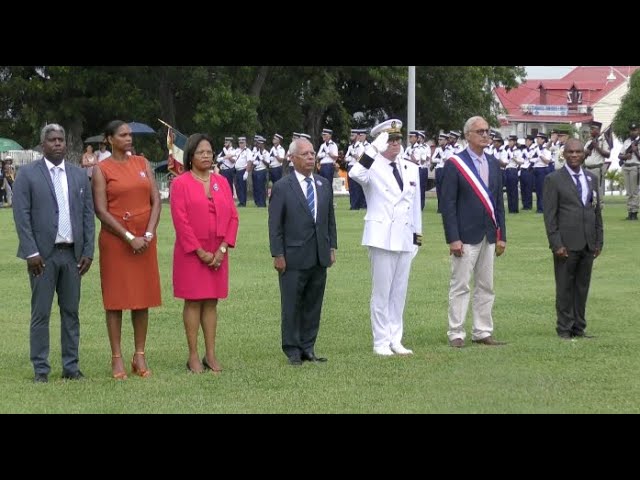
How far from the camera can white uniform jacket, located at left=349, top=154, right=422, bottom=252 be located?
12055mm

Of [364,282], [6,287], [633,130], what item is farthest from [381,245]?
[633,130]

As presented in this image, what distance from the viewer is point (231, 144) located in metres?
43.7

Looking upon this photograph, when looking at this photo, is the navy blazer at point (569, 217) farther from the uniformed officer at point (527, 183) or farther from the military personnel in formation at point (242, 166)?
the military personnel in formation at point (242, 166)

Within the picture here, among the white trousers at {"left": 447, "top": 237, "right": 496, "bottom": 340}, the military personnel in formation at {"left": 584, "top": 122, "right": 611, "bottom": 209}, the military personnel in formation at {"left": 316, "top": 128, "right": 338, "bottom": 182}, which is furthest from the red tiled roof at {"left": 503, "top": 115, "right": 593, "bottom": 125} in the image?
the white trousers at {"left": 447, "top": 237, "right": 496, "bottom": 340}

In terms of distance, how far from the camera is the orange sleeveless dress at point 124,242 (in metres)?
10.9

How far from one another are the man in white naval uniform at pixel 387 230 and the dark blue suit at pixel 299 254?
1.59 feet

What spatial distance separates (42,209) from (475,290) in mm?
4560

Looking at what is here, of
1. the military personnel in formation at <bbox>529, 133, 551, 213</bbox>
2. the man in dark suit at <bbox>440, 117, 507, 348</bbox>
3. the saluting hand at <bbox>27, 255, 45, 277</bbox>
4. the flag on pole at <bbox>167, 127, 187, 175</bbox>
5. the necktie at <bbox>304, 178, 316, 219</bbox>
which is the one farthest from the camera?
the military personnel in formation at <bbox>529, 133, 551, 213</bbox>

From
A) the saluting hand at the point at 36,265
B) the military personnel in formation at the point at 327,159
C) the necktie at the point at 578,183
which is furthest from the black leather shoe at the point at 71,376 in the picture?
the military personnel in formation at the point at 327,159

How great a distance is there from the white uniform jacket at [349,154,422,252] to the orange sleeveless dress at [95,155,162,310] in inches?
85.7

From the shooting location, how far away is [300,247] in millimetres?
11711

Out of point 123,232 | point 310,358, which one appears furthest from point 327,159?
point 123,232

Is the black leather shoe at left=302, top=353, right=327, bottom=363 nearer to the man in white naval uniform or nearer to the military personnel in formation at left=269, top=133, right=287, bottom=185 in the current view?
the man in white naval uniform
